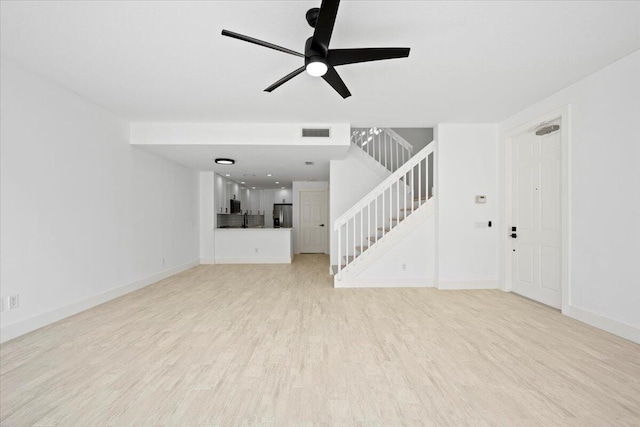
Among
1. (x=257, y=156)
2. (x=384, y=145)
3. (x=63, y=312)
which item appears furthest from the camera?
(x=384, y=145)

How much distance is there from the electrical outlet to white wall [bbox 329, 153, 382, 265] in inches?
184

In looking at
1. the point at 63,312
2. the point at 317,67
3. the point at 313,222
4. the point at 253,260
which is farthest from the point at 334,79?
the point at 313,222

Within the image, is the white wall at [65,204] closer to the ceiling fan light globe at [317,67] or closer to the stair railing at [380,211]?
the ceiling fan light globe at [317,67]

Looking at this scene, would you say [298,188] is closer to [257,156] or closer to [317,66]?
[257,156]

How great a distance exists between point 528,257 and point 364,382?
11.4 ft

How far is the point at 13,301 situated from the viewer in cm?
281

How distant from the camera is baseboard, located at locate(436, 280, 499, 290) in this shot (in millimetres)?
4715

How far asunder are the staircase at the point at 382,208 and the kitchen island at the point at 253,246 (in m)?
2.16

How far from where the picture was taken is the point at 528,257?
13.7 feet

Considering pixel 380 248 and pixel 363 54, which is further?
pixel 380 248

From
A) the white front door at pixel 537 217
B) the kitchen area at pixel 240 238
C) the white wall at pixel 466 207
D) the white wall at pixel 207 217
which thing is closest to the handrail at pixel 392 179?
the white wall at pixel 466 207

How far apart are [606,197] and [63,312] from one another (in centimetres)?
609

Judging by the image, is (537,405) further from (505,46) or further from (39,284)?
(39,284)

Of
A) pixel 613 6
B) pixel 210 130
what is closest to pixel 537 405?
pixel 613 6
